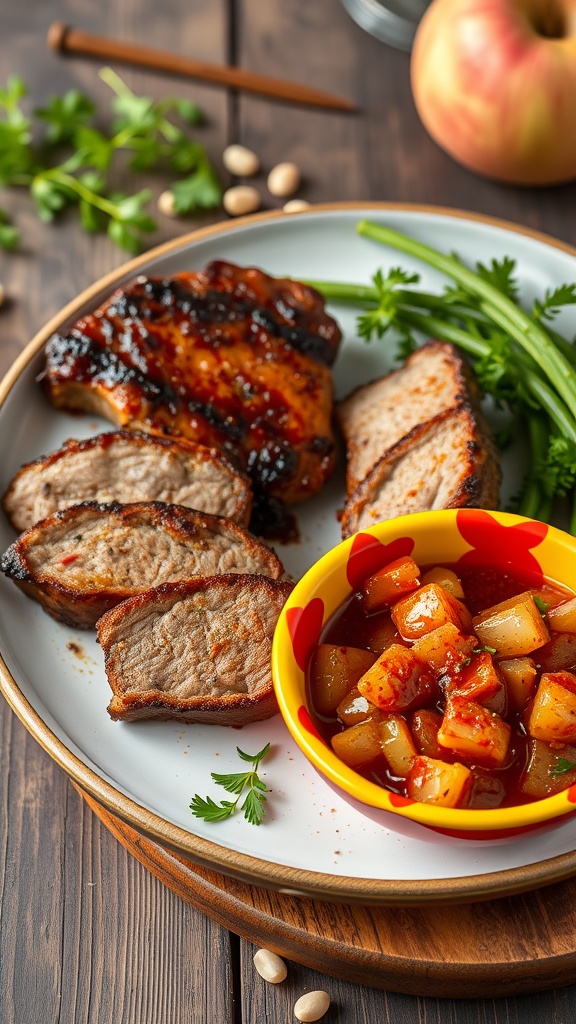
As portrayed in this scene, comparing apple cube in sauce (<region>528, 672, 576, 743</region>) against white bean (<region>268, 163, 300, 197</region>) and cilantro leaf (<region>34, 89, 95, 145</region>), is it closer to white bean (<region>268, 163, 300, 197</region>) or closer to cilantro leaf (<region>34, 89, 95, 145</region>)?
white bean (<region>268, 163, 300, 197</region>)

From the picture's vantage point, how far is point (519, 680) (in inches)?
133

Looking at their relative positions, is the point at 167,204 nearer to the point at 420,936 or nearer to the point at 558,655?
the point at 558,655

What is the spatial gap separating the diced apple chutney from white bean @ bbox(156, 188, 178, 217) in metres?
3.17

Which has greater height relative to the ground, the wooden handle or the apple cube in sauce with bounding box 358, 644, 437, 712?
the wooden handle

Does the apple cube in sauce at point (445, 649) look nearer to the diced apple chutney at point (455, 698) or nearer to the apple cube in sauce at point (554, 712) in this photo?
the diced apple chutney at point (455, 698)

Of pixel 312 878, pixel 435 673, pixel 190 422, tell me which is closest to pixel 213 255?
pixel 190 422

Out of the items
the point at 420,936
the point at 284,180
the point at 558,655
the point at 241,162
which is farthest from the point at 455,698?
the point at 241,162

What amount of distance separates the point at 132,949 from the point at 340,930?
81cm

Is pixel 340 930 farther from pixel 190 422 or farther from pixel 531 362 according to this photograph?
pixel 531 362

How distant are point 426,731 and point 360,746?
0.73 ft

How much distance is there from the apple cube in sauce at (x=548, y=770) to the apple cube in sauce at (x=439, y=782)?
22 cm

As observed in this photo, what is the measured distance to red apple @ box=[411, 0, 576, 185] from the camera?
5.20 metres

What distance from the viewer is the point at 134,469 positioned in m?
4.31

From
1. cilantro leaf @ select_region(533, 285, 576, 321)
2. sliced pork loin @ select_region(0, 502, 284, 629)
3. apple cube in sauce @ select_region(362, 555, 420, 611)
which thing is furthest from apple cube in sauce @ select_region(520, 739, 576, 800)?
cilantro leaf @ select_region(533, 285, 576, 321)
